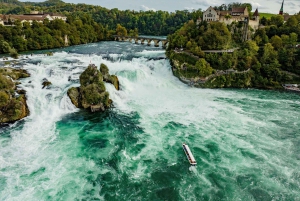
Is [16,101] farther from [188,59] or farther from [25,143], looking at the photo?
[188,59]

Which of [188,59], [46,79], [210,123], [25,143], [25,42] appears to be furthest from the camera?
[25,42]


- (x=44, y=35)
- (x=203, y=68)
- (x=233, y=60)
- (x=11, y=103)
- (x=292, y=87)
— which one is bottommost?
(x=292, y=87)

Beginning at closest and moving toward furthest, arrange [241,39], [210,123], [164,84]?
[210,123]
[164,84]
[241,39]

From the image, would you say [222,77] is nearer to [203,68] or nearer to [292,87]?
Result: [203,68]

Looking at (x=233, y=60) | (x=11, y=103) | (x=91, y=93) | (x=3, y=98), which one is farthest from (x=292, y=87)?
(x=3, y=98)

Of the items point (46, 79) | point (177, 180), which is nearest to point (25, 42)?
point (46, 79)

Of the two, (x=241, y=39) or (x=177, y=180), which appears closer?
(x=177, y=180)

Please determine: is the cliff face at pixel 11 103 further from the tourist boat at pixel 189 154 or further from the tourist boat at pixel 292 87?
the tourist boat at pixel 292 87
